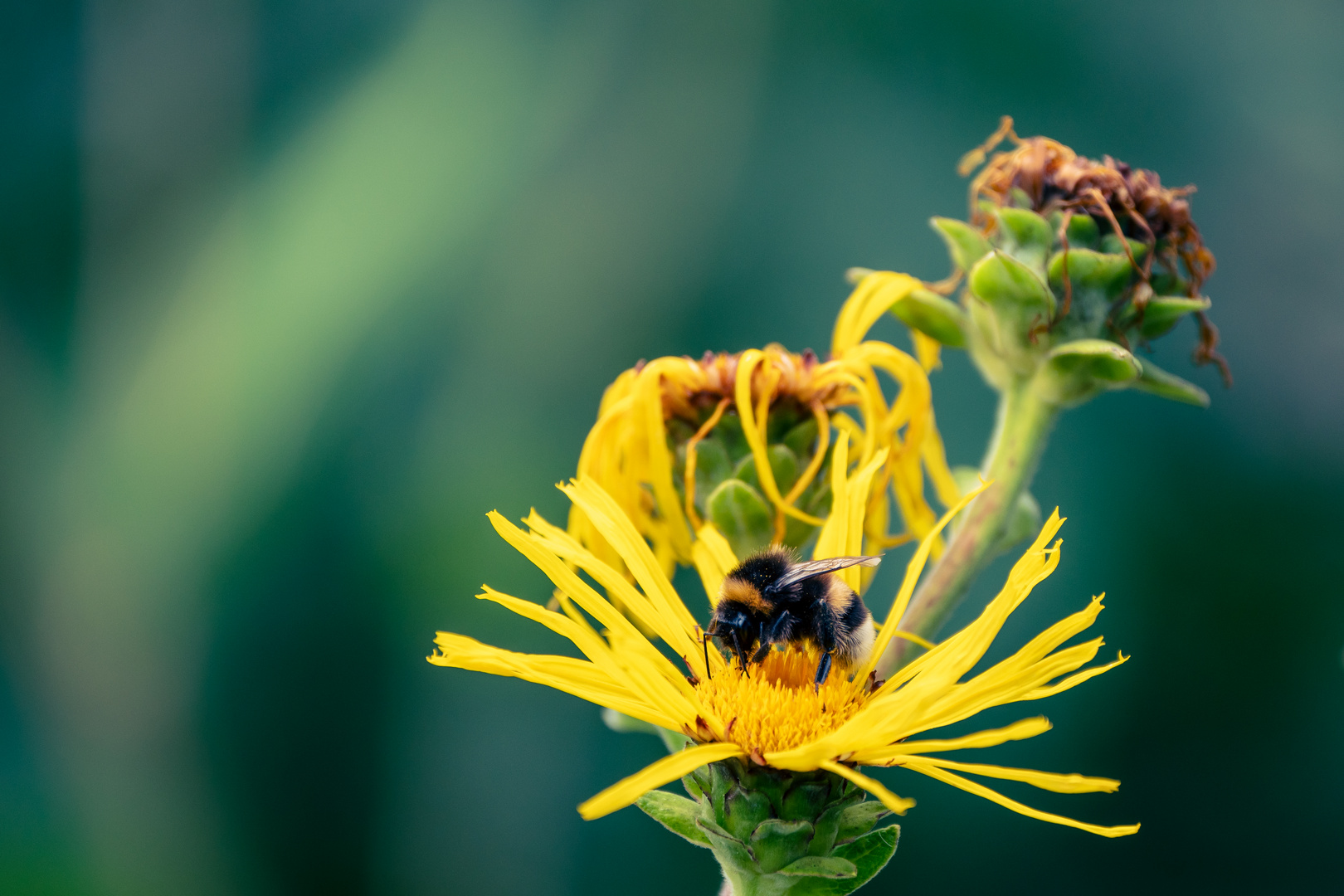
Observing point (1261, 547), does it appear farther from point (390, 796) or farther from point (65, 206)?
point (65, 206)

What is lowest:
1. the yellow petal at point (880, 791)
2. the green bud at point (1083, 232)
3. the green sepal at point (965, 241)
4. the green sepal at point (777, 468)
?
the yellow petal at point (880, 791)

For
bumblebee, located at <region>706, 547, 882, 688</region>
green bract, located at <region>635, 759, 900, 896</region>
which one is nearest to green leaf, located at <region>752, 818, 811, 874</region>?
green bract, located at <region>635, 759, 900, 896</region>

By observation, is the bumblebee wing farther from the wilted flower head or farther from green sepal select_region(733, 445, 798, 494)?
the wilted flower head

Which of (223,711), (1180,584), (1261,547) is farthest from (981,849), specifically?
(223,711)

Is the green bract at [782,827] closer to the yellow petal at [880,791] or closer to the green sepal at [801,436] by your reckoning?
the yellow petal at [880,791]

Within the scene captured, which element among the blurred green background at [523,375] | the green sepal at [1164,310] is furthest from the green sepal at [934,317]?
the blurred green background at [523,375]

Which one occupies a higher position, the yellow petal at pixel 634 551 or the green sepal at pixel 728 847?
the yellow petal at pixel 634 551

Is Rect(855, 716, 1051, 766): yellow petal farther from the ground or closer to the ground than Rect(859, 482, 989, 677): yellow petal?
closer to the ground
